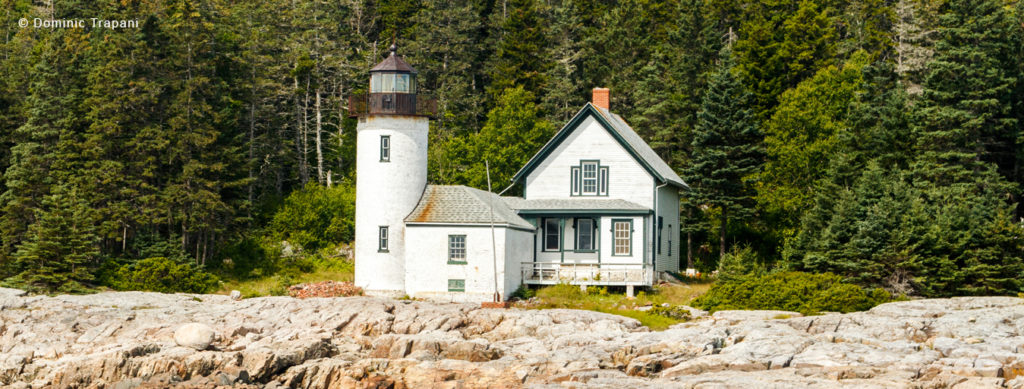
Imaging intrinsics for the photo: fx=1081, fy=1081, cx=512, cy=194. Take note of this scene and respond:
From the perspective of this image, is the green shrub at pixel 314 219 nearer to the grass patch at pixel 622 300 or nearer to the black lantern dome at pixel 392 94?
the black lantern dome at pixel 392 94

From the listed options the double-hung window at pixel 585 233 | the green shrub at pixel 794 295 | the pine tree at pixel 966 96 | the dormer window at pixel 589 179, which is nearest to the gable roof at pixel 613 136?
the dormer window at pixel 589 179

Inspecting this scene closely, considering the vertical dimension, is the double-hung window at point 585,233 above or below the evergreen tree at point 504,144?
below

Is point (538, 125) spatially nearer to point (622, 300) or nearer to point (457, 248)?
point (457, 248)

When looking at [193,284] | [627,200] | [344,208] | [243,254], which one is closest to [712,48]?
[627,200]

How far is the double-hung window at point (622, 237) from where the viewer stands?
123 feet

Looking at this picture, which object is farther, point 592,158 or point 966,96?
point 592,158

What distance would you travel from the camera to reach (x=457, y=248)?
1359 inches

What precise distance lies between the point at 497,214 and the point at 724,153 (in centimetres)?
1154

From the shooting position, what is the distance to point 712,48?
51.5m

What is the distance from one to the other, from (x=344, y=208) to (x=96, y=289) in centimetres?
1306

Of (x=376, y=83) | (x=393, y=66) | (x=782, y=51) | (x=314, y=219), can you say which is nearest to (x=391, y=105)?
(x=376, y=83)

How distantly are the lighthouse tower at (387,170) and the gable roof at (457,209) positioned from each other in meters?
0.45

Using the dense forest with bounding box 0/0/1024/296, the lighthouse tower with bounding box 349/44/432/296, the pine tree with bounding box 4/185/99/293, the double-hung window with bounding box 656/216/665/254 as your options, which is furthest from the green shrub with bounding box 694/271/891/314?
the pine tree with bounding box 4/185/99/293

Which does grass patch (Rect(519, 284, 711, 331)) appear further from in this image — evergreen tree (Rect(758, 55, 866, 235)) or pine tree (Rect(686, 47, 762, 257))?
evergreen tree (Rect(758, 55, 866, 235))
